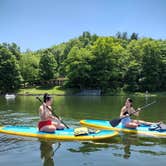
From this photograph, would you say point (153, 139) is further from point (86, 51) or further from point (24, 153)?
point (86, 51)

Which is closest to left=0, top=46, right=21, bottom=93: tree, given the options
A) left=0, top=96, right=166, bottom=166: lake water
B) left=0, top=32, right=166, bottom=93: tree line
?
left=0, top=32, right=166, bottom=93: tree line

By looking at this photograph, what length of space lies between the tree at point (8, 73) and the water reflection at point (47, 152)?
54.7 metres

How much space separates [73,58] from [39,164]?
59.1m

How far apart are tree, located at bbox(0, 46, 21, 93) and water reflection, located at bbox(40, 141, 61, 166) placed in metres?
54.7

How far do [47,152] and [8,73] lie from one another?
57956 mm

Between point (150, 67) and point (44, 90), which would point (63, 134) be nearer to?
point (44, 90)

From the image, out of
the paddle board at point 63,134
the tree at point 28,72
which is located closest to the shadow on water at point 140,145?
the paddle board at point 63,134

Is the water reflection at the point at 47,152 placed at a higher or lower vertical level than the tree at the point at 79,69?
lower

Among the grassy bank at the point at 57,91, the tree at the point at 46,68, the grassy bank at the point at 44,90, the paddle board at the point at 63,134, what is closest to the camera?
the paddle board at the point at 63,134

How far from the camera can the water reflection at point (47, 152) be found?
9938 mm

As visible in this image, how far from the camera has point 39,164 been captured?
9688 millimetres

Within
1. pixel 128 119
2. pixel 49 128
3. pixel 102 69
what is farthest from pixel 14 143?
pixel 102 69

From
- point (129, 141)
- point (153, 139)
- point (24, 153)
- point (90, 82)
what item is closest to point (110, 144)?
point (129, 141)

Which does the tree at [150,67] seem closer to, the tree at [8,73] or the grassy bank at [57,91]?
the grassy bank at [57,91]
